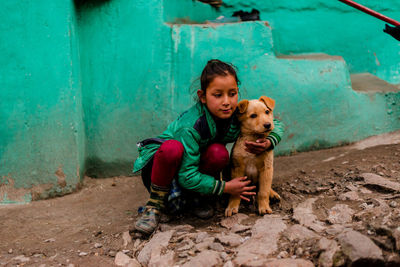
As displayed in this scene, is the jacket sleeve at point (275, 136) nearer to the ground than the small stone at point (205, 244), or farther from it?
farther from it

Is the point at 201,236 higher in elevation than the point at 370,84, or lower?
lower

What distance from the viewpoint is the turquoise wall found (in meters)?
3.21

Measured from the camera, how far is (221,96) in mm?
2340

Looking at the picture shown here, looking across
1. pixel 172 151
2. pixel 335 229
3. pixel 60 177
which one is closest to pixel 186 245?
pixel 172 151

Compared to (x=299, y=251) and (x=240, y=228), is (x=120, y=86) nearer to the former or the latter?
(x=240, y=228)

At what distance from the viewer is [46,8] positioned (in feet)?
10.4

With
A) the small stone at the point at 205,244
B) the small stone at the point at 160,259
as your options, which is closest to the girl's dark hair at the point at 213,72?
the small stone at the point at 205,244

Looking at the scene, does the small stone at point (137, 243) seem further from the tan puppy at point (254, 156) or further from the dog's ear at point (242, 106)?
the dog's ear at point (242, 106)

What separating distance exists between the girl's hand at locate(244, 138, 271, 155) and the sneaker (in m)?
0.73

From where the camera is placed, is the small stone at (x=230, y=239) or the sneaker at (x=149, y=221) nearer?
the small stone at (x=230, y=239)

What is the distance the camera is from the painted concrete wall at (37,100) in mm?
3172

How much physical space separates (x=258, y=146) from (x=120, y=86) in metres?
1.61

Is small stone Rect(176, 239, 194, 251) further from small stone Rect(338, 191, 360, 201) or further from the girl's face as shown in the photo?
small stone Rect(338, 191, 360, 201)

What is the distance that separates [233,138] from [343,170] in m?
1.04
